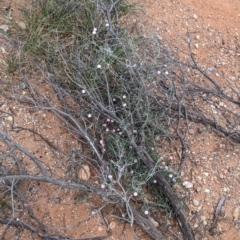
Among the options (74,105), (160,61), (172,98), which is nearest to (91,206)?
(74,105)

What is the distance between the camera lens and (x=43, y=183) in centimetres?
238

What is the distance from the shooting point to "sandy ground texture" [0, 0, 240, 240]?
2324 mm

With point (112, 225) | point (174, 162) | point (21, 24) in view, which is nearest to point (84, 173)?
point (112, 225)

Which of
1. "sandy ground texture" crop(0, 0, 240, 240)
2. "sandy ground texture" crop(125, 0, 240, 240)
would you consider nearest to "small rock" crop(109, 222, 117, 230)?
"sandy ground texture" crop(0, 0, 240, 240)

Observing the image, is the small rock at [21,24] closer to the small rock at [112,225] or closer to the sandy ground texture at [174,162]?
the sandy ground texture at [174,162]

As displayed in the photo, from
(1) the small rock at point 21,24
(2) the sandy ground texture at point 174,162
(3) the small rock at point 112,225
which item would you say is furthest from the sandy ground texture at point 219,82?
(1) the small rock at point 21,24

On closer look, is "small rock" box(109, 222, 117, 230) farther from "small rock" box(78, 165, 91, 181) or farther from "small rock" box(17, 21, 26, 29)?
"small rock" box(17, 21, 26, 29)

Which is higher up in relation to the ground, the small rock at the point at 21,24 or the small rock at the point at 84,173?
the small rock at the point at 21,24

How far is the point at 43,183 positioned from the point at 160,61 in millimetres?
956

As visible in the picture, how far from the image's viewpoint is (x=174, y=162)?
8.35ft

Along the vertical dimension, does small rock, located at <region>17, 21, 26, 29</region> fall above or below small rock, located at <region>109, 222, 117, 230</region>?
above

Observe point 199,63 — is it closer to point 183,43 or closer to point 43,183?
point 183,43

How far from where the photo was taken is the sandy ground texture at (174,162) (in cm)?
232

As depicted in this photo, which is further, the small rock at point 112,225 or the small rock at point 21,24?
the small rock at point 21,24
